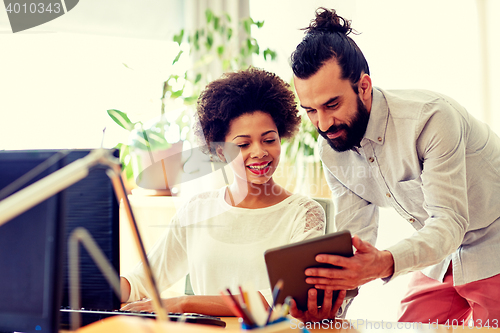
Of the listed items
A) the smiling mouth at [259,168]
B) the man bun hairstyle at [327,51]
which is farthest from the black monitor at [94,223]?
the man bun hairstyle at [327,51]

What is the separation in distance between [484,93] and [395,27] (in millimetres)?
632

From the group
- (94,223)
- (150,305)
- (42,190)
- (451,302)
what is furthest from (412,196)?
(42,190)

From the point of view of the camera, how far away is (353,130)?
140cm

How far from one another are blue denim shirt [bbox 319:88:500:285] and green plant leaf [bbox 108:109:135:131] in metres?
1.07

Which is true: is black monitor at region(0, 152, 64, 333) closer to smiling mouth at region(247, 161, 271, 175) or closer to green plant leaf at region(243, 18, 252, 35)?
smiling mouth at region(247, 161, 271, 175)

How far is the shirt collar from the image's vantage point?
142 centimetres

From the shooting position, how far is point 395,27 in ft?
7.97

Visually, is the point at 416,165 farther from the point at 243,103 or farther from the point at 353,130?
the point at 243,103

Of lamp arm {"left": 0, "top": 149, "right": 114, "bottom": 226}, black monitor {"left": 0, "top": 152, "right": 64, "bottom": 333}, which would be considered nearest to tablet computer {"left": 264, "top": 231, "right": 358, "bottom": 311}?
black monitor {"left": 0, "top": 152, "right": 64, "bottom": 333}

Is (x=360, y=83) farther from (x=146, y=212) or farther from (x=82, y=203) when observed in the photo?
(x=146, y=212)

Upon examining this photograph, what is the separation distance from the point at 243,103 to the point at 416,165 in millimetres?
618

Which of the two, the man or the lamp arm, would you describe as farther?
the man

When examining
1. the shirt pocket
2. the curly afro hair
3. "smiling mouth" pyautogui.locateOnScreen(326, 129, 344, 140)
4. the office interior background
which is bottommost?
the shirt pocket

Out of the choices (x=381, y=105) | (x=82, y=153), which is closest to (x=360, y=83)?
(x=381, y=105)
